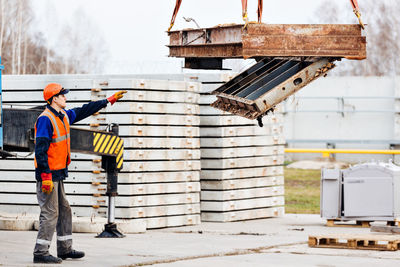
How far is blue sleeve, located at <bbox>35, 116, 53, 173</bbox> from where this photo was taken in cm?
985

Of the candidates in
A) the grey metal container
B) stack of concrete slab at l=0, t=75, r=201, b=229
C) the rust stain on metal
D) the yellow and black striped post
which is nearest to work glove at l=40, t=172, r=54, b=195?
the yellow and black striped post

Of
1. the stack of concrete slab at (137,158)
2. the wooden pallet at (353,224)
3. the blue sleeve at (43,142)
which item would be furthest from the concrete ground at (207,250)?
the blue sleeve at (43,142)

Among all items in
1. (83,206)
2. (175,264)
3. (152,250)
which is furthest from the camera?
(83,206)

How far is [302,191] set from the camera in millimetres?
24000

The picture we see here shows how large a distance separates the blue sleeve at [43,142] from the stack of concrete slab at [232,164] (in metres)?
5.62

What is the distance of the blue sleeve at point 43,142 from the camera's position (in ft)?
32.3

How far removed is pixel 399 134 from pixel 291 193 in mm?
11432

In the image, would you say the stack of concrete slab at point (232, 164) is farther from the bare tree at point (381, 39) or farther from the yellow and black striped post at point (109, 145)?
the bare tree at point (381, 39)

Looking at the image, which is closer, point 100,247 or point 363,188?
point 100,247

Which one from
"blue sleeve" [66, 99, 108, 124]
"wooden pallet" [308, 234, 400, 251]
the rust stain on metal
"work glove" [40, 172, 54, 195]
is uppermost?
the rust stain on metal

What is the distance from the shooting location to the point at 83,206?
14250 mm

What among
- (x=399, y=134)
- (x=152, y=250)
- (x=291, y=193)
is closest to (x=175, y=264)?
(x=152, y=250)

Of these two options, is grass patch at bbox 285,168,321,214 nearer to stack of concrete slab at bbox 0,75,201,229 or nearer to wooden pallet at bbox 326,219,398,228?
wooden pallet at bbox 326,219,398,228

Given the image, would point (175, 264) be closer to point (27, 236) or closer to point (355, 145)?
point (27, 236)
